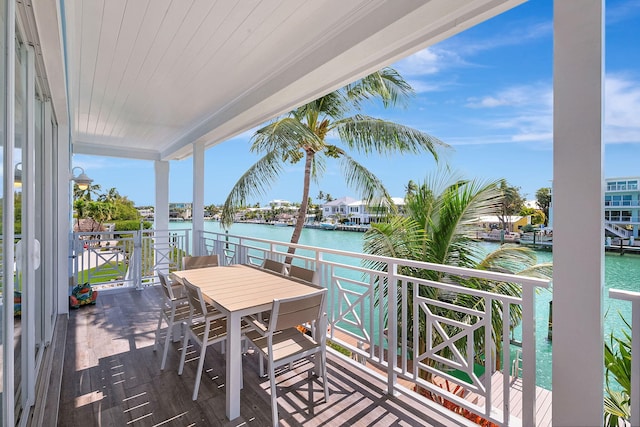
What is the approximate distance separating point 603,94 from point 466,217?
90.0 inches

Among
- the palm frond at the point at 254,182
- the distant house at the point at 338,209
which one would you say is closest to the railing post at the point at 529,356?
the palm frond at the point at 254,182

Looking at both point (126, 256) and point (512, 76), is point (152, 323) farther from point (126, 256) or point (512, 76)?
point (512, 76)

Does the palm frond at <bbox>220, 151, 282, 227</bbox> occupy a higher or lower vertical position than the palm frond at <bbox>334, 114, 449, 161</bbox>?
lower

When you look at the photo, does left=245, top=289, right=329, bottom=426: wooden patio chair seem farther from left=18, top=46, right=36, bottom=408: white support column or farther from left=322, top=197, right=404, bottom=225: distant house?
left=322, top=197, right=404, bottom=225: distant house

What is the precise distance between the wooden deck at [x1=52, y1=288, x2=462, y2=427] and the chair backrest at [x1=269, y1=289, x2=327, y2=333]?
610 mm

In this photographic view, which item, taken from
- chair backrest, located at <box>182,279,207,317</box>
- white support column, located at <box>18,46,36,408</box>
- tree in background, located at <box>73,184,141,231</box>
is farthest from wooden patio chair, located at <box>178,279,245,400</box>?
tree in background, located at <box>73,184,141,231</box>

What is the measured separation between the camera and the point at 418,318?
97.0 inches

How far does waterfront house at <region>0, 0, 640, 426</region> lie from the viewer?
1.42 meters

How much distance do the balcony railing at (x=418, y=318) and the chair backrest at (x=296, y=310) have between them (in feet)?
2.05

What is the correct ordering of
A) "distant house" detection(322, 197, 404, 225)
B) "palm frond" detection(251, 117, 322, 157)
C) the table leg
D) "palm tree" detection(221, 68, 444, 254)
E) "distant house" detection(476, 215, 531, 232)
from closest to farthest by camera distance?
the table leg → "distant house" detection(476, 215, 531, 232) → "palm frond" detection(251, 117, 322, 157) → "palm tree" detection(221, 68, 444, 254) → "distant house" detection(322, 197, 404, 225)

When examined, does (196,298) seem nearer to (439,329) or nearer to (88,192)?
(439,329)

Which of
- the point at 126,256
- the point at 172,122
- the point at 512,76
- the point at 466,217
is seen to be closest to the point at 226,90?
the point at 172,122

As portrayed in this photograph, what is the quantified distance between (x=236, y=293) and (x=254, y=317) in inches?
10.2

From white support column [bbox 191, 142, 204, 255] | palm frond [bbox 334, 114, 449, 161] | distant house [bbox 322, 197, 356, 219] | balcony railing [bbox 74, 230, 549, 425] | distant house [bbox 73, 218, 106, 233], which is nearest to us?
balcony railing [bbox 74, 230, 549, 425]
